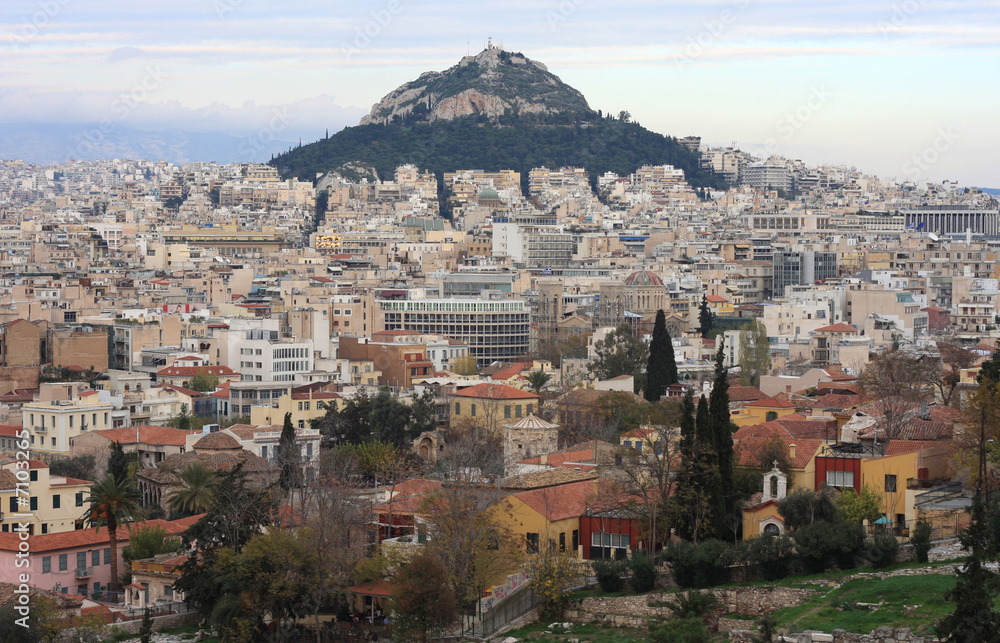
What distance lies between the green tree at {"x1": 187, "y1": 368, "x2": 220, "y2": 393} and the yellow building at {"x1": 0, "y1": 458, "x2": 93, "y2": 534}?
19.8m

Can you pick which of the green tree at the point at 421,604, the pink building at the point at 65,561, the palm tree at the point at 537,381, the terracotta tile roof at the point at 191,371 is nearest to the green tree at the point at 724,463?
the green tree at the point at 421,604

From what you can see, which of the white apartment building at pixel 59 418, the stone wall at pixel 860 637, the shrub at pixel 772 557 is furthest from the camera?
the white apartment building at pixel 59 418

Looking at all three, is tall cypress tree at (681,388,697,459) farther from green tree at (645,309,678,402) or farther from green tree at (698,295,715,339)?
green tree at (698,295,715,339)

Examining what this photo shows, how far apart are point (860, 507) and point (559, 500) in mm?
5743

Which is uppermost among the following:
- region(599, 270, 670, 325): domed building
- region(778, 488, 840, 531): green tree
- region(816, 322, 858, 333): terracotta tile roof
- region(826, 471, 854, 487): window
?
region(599, 270, 670, 325): domed building

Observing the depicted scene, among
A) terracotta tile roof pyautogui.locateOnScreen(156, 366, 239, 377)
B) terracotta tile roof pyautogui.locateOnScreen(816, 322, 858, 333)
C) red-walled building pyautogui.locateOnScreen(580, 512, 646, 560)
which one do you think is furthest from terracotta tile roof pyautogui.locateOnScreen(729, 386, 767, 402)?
terracotta tile roof pyautogui.locateOnScreen(156, 366, 239, 377)

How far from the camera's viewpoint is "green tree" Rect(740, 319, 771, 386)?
188 ft

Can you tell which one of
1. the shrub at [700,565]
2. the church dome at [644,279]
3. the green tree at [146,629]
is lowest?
the green tree at [146,629]

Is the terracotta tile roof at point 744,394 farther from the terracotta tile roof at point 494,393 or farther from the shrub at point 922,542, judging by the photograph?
the shrub at point 922,542

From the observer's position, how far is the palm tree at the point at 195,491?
36.3 meters

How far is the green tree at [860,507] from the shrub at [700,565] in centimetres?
287

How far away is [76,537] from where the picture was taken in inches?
1339

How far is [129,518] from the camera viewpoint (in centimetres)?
3462

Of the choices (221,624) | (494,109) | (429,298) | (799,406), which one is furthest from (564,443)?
(494,109)
